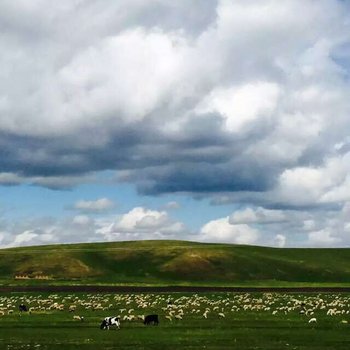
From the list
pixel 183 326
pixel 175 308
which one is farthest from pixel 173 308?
pixel 183 326

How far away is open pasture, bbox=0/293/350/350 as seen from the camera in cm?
4212

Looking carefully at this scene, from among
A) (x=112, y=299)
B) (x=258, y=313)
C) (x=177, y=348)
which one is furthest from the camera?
(x=112, y=299)

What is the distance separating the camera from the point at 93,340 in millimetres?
43812

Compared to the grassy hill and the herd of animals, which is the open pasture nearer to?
the herd of animals

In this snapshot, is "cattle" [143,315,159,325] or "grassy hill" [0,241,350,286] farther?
"grassy hill" [0,241,350,286]

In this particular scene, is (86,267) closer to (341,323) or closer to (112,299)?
(112,299)

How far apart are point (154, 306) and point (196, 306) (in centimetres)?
482

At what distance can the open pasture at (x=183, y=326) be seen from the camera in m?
42.1

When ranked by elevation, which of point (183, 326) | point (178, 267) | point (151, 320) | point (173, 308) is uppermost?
point (178, 267)

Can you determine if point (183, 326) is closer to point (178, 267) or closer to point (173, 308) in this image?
point (173, 308)

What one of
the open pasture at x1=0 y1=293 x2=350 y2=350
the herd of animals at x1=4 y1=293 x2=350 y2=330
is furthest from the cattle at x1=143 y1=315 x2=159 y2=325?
the open pasture at x1=0 y1=293 x2=350 y2=350

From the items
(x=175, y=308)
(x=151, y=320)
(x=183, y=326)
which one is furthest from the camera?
(x=175, y=308)

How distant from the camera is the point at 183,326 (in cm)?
5238

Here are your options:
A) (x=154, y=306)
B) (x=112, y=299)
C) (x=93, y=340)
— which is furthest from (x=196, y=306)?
(x=93, y=340)
